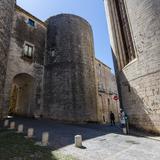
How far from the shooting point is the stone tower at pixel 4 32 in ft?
40.4

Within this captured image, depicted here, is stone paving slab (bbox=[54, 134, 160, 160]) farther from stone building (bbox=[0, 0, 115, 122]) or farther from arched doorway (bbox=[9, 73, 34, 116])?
arched doorway (bbox=[9, 73, 34, 116])

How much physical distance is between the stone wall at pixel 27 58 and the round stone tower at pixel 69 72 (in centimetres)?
70

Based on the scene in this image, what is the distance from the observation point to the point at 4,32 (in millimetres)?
12992

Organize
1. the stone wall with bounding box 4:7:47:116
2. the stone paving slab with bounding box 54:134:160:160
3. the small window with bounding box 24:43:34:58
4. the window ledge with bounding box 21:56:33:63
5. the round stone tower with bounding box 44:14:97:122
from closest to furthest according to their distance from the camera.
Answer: the stone paving slab with bounding box 54:134:160:160 < the stone wall with bounding box 4:7:47:116 < the round stone tower with bounding box 44:14:97:122 < the window ledge with bounding box 21:56:33:63 < the small window with bounding box 24:43:34:58

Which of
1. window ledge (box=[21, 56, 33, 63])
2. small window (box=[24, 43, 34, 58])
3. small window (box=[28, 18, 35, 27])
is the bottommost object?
window ledge (box=[21, 56, 33, 63])

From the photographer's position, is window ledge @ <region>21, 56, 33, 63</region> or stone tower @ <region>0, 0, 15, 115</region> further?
window ledge @ <region>21, 56, 33, 63</region>

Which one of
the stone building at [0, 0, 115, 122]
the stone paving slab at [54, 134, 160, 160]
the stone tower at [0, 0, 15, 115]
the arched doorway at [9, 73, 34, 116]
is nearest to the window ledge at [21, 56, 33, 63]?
the stone building at [0, 0, 115, 122]

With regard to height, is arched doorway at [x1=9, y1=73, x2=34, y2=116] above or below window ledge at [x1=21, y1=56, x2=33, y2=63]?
below

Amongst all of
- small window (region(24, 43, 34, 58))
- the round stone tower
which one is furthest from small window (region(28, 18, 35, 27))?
small window (region(24, 43, 34, 58))

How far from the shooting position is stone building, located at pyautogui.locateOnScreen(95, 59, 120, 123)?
24500mm

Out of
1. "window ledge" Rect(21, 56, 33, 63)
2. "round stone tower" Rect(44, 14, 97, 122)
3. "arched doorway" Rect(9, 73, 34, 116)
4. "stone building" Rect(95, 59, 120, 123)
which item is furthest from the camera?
"stone building" Rect(95, 59, 120, 123)

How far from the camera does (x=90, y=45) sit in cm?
1891

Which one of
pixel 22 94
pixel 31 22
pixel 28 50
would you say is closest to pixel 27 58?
pixel 28 50

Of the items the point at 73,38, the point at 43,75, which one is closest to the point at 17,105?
the point at 43,75
